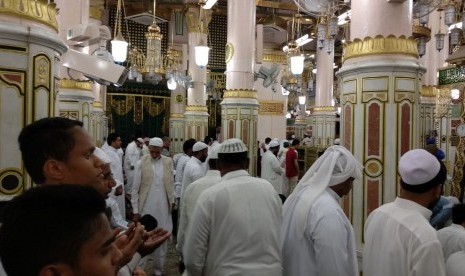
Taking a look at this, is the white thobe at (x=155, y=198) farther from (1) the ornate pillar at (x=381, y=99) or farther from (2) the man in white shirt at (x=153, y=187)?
(1) the ornate pillar at (x=381, y=99)

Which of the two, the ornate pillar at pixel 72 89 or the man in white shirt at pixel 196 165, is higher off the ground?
the ornate pillar at pixel 72 89

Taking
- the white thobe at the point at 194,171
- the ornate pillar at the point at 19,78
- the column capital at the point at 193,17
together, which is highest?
the column capital at the point at 193,17

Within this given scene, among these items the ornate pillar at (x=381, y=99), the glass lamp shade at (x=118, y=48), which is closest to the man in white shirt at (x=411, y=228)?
the ornate pillar at (x=381, y=99)

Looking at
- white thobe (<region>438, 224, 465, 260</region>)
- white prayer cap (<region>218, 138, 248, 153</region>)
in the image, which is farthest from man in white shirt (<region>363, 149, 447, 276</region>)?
white prayer cap (<region>218, 138, 248, 153</region>)

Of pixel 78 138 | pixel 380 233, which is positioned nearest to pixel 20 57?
pixel 78 138

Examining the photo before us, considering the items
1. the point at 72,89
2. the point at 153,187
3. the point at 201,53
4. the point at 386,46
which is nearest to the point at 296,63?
the point at 201,53

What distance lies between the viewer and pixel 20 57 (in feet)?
9.21

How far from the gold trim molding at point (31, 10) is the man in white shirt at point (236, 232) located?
1.47 meters

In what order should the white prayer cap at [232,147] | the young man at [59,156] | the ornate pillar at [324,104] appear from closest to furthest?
1. the young man at [59,156]
2. the white prayer cap at [232,147]
3. the ornate pillar at [324,104]

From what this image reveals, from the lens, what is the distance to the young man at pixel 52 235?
3.22 ft

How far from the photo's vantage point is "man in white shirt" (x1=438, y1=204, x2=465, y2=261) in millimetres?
2607

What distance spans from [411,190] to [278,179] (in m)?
6.76

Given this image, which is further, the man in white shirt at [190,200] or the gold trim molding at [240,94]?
the gold trim molding at [240,94]

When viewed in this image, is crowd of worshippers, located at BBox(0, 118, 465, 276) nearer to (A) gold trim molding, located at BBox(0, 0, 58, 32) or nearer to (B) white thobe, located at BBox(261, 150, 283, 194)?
(A) gold trim molding, located at BBox(0, 0, 58, 32)
